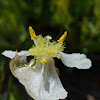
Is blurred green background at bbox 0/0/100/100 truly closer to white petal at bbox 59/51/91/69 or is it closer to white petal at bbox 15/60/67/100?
white petal at bbox 59/51/91/69

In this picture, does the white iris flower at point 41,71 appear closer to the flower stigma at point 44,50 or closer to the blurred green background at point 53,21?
the flower stigma at point 44,50

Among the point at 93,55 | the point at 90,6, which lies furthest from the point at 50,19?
the point at 93,55

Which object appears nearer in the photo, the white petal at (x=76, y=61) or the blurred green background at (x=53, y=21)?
the white petal at (x=76, y=61)

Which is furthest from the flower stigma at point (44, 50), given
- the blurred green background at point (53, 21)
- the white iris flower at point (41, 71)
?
the blurred green background at point (53, 21)

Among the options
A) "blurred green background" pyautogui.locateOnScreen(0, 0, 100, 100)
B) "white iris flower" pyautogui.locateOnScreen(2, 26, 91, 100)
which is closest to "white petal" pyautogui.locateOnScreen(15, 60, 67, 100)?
"white iris flower" pyautogui.locateOnScreen(2, 26, 91, 100)

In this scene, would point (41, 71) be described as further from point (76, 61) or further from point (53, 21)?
point (53, 21)

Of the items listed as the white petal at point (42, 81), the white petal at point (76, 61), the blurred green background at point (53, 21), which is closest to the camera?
the white petal at point (42, 81)

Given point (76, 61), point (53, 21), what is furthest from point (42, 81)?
point (53, 21)
